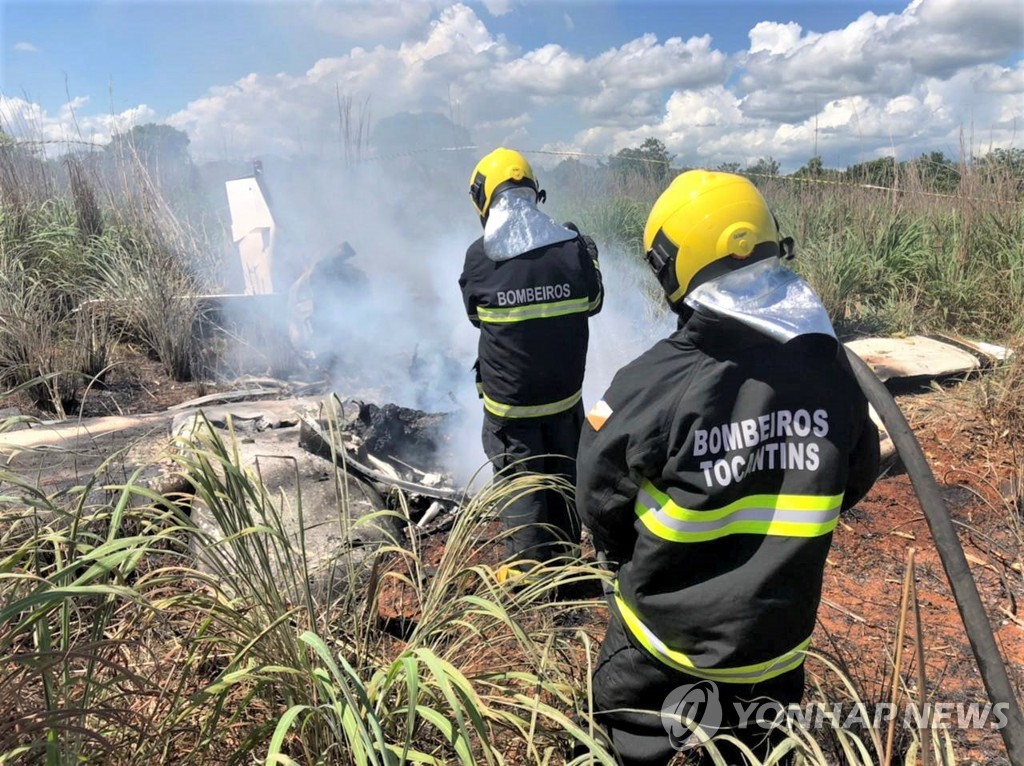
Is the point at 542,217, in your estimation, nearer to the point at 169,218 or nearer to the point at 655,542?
the point at 655,542

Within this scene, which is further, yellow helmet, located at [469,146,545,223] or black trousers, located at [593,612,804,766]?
yellow helmet, located at [469,146,545,223]

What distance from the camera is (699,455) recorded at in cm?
148

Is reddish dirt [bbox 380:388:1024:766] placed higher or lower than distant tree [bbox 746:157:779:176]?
lower

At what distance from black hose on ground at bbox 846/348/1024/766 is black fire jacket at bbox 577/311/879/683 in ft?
0.46

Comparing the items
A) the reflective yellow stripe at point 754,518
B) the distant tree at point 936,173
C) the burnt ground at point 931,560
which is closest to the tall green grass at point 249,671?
the reflective yellow stripe at point 754,518

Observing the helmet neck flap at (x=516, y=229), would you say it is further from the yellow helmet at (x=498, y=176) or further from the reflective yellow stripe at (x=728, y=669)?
the reflective yellow stripe at (x=728, y=669)

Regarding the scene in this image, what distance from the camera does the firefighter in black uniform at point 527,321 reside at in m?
3.25

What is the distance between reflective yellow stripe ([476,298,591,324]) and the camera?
3.24m

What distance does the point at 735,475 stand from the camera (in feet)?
4.83

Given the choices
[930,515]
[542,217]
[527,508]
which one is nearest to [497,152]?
[542,217]

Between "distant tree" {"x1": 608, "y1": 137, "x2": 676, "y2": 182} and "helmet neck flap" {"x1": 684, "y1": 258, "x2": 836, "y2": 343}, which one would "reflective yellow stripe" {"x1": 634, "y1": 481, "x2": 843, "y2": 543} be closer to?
"helmet neck flap" {"x1": 684, "y1": 258, "x2": 836, "y2": 343}

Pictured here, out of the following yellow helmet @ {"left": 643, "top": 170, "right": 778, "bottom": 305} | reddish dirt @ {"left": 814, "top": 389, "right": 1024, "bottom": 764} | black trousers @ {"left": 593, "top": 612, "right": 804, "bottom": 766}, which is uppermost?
yellow helmet @ {"left": 643, "top": 170, "right": 778, "bottom": 305}

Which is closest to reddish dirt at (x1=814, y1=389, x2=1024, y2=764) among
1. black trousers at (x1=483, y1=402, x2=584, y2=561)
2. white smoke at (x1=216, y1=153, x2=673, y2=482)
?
black trousers at (x1=483, y1=402, x2=584, y2=561)

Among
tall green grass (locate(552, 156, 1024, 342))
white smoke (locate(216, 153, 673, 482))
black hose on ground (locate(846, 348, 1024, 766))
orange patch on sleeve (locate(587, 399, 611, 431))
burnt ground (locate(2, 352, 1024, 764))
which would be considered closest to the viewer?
black hose on ground (locate(846, 348, 1024, 766))
